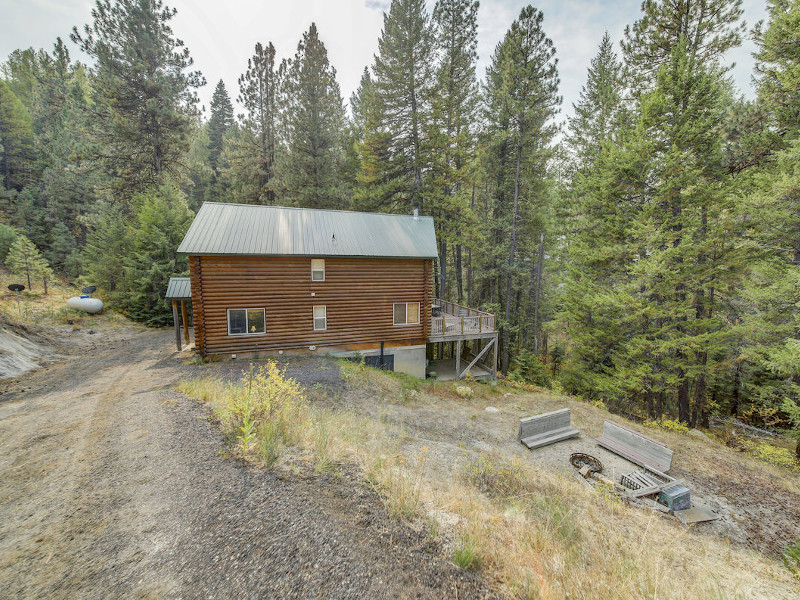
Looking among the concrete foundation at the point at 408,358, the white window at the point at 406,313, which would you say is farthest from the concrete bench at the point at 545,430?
the white window at the point at 406,313

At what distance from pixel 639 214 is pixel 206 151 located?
157 ft

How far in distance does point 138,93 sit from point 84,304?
13.7 m

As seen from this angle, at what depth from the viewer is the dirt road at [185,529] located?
2.79 meters

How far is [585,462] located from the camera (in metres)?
8.54

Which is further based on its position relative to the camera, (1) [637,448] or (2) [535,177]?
(2) [535,177]

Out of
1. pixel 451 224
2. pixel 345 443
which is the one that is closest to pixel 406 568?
pixel 345 443

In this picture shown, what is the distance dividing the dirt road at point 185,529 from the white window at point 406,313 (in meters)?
10.5

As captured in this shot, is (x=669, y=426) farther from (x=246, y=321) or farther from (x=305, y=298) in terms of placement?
(x=246, y=321)

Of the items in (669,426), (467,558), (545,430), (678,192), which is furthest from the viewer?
(669,426)

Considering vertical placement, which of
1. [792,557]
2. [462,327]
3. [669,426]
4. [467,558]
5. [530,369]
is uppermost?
[462,327]

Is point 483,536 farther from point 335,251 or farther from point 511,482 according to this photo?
point 335,251

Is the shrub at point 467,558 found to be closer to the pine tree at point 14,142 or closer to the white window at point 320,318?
the white window at point 320,318

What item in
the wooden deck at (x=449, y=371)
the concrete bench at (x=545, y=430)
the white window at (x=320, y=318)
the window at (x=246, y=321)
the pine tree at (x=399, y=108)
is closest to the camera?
the concrete bench at (x=545, y=430)

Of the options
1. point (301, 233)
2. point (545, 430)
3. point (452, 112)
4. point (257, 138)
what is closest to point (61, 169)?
point (257, 138)
